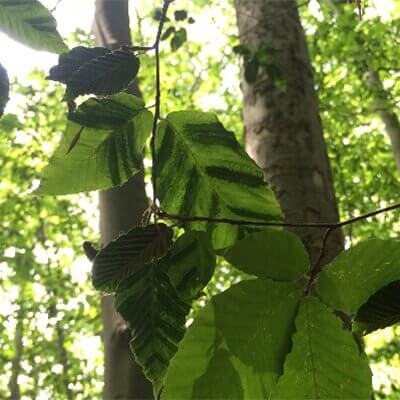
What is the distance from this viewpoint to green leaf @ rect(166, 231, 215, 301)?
0.40 meters

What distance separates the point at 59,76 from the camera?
17.0 inches

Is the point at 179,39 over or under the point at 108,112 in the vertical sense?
over

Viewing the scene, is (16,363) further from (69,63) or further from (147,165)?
(69,63)

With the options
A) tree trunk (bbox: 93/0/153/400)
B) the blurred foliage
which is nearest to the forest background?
the blurred foliage

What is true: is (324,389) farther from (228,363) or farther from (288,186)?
(288,186)

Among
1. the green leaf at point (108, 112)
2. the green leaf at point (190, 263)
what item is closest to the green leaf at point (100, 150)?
the green leaf at point (108, 112)

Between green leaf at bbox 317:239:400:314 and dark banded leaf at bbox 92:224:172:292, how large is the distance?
0.42ft

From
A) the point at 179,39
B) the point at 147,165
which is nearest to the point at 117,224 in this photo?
the point at 179,39

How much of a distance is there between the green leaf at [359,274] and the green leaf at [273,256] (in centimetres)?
2

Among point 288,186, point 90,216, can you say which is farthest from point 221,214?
point 90,216

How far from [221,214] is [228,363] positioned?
5.8 inches

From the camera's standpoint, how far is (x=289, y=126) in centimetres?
161

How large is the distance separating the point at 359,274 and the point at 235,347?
106mm

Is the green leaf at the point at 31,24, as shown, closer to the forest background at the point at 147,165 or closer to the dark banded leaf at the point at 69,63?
the dark banded leaf at the point at 69,63
